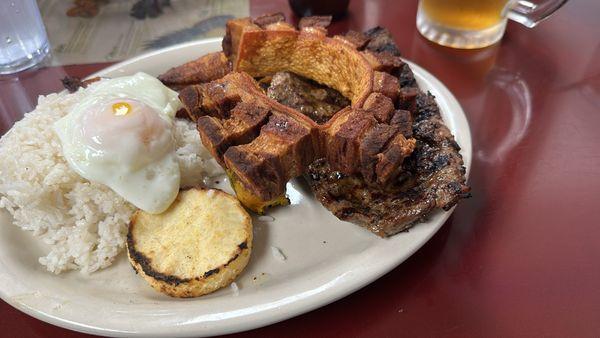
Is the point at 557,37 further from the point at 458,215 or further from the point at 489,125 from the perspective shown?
the point at 458,215

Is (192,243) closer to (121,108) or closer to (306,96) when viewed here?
(121,108)

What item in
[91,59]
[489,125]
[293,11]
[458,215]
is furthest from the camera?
[293,11]

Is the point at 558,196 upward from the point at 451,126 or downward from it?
downward

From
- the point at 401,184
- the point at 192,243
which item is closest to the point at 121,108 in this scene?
the point at 192,243

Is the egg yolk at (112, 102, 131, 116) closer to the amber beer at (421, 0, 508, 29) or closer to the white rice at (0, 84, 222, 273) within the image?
the white rice at (0, 84, 222, 273)

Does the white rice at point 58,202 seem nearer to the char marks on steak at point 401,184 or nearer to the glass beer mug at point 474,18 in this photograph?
the char marks on steak at point 401,184

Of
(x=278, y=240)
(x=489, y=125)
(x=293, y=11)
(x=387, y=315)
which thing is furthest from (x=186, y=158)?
(x=293, y=11)
